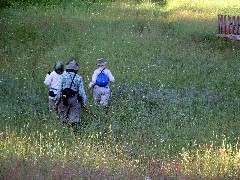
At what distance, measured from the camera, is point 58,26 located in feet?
91.4

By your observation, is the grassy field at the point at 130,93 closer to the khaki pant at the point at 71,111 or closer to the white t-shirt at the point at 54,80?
the khaki pant at the point at 71,111

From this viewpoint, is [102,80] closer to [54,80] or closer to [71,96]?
[54,80]

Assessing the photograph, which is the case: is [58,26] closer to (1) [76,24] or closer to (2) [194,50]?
(1) [76,24]

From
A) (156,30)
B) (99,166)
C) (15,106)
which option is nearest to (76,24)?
(156,30)

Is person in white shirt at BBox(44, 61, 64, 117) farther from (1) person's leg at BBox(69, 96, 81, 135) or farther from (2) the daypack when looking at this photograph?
(2) the daypack

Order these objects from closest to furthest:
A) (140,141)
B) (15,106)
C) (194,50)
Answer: (140,141), (15,106), (194,50)

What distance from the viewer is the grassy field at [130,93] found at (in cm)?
835

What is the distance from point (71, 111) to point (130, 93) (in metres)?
4.11

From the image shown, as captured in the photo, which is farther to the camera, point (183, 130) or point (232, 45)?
point (232, 45)

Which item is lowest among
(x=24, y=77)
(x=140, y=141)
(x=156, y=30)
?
(x=140, y=141)

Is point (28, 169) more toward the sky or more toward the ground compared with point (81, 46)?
more toward the ground

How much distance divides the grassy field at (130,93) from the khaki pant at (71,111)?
37 centimetres

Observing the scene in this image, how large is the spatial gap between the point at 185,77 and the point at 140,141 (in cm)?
784

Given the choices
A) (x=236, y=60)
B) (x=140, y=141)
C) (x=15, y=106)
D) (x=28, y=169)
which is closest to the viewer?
(x=28, y=169)
